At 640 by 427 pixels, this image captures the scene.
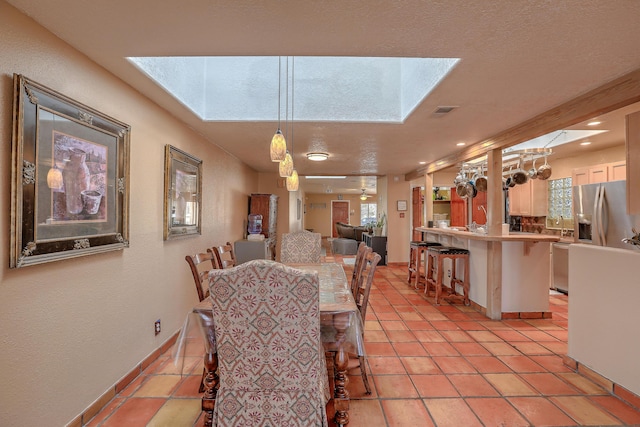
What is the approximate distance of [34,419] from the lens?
1.50 meters

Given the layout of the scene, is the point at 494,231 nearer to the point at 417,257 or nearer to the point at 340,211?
the point at 417,257

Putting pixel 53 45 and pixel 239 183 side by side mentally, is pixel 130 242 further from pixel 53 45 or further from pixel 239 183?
pixel 239 183

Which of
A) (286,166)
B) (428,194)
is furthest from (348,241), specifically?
(286,166)

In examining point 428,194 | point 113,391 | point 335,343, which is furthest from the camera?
point 428,194

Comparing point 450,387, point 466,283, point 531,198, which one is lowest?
point 450,387

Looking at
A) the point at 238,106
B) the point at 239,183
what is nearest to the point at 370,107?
the point at 238,106

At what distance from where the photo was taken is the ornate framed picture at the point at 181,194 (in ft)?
9.02

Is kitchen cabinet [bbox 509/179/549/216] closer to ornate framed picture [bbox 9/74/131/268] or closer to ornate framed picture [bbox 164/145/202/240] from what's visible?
ornate framed picture [bbox 164/145/202/240]

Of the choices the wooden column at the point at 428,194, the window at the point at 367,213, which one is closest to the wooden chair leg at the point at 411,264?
the wooden column at the point at 428,194

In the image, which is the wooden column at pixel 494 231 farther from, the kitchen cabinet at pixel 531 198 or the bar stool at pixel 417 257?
the kitchen cabinet at pixel 531 198

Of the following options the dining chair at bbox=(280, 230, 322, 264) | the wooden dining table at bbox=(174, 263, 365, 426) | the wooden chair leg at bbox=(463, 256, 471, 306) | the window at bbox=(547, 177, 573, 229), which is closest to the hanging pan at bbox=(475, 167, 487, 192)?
the wooden chair leg at bbox=(463, 256, 471, 306)

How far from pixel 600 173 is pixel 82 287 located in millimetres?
5881

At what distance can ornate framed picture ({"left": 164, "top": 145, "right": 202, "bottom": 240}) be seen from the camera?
9.02 ft

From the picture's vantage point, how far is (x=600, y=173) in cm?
430
